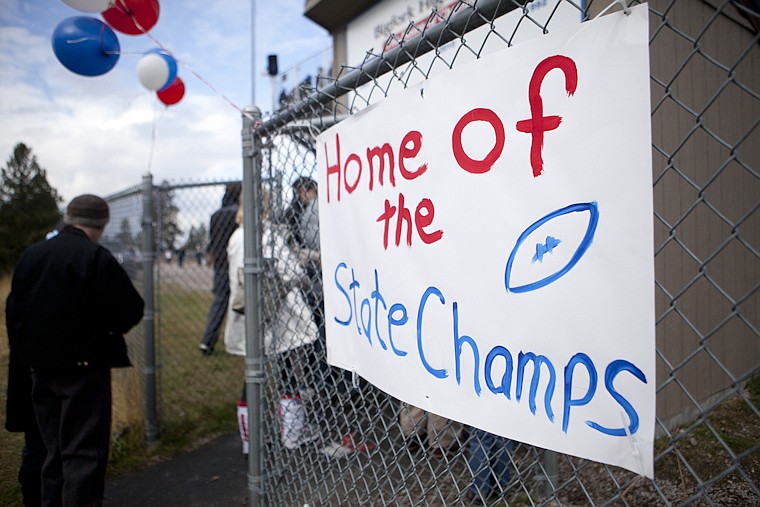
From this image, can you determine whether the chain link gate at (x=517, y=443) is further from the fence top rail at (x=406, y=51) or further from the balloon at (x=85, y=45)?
the balloon at (x=85, y=45)

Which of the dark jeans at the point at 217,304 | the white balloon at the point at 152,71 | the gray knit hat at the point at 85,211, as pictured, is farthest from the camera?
the dark jeans at the point at 217,304

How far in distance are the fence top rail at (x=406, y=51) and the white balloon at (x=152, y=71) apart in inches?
99.6

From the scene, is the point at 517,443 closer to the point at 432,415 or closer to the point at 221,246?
the point at 432,415

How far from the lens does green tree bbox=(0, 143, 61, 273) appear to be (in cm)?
1975

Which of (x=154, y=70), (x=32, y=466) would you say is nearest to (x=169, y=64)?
(x=154, y=70)

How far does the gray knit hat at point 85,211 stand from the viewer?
2.65 m

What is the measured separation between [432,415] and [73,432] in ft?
6.29

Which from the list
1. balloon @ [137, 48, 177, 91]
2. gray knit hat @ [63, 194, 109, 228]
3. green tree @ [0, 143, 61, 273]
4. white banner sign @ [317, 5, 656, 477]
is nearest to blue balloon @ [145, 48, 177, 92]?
balloon @ [137, 48, 177, 91]

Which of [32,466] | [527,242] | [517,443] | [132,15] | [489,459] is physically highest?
[132,15]

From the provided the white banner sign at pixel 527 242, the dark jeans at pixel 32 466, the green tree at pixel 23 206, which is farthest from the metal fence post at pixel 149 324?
the green tree at pixel 23 206

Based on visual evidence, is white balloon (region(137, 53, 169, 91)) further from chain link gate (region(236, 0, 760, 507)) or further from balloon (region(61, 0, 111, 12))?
chain link gate (region(236, 0, 760, 507))

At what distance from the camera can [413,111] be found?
4.35 feet

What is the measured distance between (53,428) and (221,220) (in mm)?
2411

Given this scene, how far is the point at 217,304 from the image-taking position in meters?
5.36
